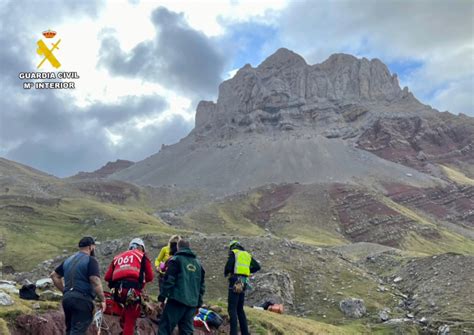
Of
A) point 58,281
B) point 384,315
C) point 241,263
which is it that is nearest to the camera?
point 58,281

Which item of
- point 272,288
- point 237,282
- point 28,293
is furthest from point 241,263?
point 272,288

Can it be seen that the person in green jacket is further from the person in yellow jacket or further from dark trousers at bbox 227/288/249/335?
dark trousers at bbox 227/288/249/335

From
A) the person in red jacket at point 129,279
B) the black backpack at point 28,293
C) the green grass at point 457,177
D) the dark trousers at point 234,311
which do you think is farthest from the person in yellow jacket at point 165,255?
the green grass at point 457,177

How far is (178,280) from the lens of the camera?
11.4 meters

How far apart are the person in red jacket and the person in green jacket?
0.66 m

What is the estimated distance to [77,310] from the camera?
32.7ft

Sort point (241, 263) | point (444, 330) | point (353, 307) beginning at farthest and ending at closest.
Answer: point (353, 307) → point (444, 330) → point (241, 263)

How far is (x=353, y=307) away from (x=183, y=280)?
22.3 metres

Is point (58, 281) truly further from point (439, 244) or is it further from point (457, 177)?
point (457, 177)

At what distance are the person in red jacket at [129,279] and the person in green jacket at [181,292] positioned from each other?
0.66 meters

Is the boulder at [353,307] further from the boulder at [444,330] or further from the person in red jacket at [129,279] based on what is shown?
the person in red jacket at [129,279]

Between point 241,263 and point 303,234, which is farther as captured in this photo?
point 303,234

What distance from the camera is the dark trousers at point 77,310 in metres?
9.92

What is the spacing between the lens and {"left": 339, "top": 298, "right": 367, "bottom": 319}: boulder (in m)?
30.1
